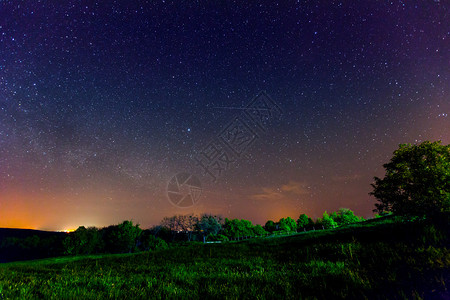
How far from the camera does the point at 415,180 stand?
23531 mm

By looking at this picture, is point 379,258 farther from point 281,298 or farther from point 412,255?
point 281,298

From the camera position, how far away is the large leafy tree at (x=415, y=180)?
2134cm

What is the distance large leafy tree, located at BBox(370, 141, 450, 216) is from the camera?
2134cm

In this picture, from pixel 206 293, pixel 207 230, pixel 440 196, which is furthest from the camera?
pixel 207 230

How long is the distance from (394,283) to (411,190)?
26179mm

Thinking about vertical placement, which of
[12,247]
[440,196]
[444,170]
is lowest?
[12,247]

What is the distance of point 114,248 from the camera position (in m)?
61.8

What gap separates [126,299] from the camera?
15.3 ft

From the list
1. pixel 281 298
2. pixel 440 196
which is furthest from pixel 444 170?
pixel 281 298

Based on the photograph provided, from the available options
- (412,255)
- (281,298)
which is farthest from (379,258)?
(281,298)

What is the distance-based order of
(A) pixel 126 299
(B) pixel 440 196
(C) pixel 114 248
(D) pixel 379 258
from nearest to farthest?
1. (A) pixel 126 299
2. (D) pixel 379 258
3. (B) pixel 440 196
4. (C) pixel 114 248

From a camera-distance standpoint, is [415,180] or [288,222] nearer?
[415,180]

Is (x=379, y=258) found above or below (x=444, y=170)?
below

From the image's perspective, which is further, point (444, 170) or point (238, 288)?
point (444, 170)
